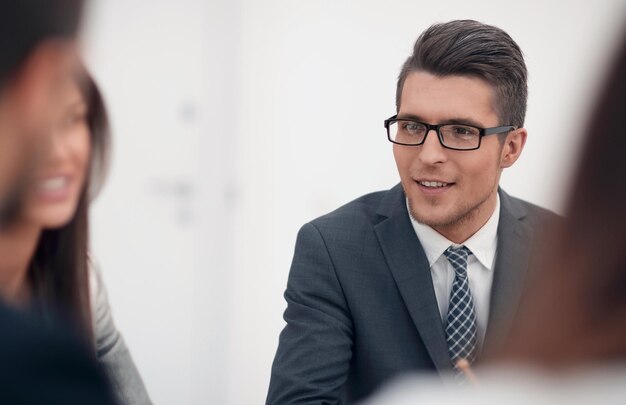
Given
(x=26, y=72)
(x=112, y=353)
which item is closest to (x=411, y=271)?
(x=112, y=353)

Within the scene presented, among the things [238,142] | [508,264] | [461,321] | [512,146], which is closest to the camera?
[461,321]

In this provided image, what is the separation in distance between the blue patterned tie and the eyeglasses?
271mm

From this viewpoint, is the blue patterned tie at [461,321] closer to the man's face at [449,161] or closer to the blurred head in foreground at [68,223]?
the man's face at [449,161]

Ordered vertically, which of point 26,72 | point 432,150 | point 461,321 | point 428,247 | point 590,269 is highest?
point 26,72

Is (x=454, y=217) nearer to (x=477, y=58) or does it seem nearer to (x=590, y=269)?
(x=477, y=58)

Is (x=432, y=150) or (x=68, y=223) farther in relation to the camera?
(x=432, y=150)

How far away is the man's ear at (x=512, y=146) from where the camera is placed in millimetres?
1930

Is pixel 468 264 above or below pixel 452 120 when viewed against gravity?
below

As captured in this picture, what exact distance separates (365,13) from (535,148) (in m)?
0.81

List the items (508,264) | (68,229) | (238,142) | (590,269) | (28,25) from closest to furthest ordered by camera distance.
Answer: (590,269)
(28,25)
(68,229)
(508,264)
(238,142)

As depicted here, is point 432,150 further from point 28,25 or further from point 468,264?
point 28,25

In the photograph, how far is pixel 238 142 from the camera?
117 inches

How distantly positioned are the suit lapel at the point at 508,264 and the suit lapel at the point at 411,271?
0.37ft

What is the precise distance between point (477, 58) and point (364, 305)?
632 mm
